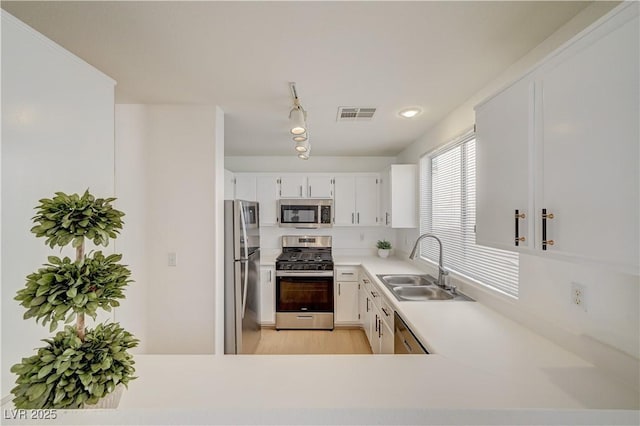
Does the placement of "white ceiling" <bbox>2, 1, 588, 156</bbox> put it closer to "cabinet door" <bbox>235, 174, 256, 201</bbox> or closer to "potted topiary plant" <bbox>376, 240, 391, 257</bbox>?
"cabinet door" <bbox>235, 174, 256, 201</bbox>

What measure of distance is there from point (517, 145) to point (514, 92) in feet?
0.78

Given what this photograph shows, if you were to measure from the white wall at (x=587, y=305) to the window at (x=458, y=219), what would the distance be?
187 mm

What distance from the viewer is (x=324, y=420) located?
85cm

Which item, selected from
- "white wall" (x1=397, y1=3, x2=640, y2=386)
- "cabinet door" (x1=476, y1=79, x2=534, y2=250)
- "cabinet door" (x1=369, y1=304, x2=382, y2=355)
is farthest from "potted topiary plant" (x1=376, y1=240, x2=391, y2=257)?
"cabinet door" (x1=476, y1=79, x2=534, y2=250)

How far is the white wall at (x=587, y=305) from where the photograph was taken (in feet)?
3.44

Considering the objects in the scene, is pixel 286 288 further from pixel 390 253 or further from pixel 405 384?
pixel 405 384

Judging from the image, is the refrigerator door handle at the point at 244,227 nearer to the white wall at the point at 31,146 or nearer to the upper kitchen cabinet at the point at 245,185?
the upper kitchen cabinet at the point at 245,185

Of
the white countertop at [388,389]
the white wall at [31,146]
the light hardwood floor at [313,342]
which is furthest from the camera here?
the light hardwood floor at [313,342]

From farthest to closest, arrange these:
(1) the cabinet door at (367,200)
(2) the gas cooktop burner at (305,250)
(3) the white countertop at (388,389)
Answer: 1. (1) the cabinet door at (367,200)
2. (2) the gas cooktop burner at (305,250)
3. (3) the white countertop at (388,389)

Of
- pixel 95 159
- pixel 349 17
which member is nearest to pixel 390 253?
pixel 349 17

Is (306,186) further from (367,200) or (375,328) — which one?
(375,328)

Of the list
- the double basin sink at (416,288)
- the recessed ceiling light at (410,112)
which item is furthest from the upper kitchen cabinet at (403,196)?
the recessed ceiling light at (410,112)

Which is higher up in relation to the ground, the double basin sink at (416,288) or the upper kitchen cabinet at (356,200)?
the upper kitchen cabinet at (356,200)

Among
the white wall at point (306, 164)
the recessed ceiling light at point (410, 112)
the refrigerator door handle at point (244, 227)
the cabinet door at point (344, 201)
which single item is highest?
the recessed ceiling light at point (410, 112)
